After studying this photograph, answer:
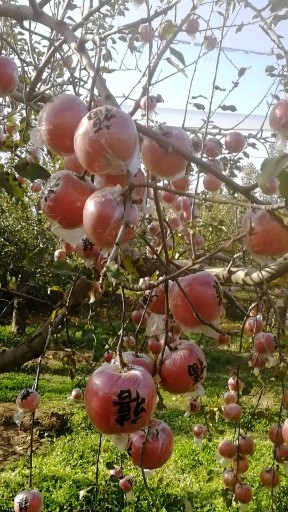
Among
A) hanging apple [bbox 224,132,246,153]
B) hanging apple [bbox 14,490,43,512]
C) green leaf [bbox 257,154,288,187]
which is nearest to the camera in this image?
green leaf [bbox 257,154,288,187]

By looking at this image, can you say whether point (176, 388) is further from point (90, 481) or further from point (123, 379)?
point (90, 481)

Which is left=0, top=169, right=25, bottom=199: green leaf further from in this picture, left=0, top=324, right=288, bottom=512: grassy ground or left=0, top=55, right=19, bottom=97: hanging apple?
left=0, top=324, right=288, bottom=512: grassy ground

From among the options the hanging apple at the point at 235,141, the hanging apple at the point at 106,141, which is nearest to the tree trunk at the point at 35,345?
the hanging apple at the point at 235,141

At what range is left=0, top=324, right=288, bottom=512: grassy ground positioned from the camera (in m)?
3.30

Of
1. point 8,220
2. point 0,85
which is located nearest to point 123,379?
point 0,85

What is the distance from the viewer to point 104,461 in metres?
4.03

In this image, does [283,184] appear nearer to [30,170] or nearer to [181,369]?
[181,369]

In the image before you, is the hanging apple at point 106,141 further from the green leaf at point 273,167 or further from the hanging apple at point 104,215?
the green leaf at point 273,167

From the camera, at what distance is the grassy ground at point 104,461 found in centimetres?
330

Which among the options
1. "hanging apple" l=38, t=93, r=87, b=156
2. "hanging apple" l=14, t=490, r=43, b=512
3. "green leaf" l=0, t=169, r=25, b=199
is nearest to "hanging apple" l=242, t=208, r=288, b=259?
"hanging apple" l=38, t=93, r=87, b=156

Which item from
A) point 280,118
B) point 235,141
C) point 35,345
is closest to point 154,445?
point 280,118

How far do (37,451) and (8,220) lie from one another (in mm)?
4679

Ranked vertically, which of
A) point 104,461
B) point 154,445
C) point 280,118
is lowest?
point 104,461

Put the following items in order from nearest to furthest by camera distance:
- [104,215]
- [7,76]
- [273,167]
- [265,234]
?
[273,167] → [104,215] → [265,234] → [7,76]
